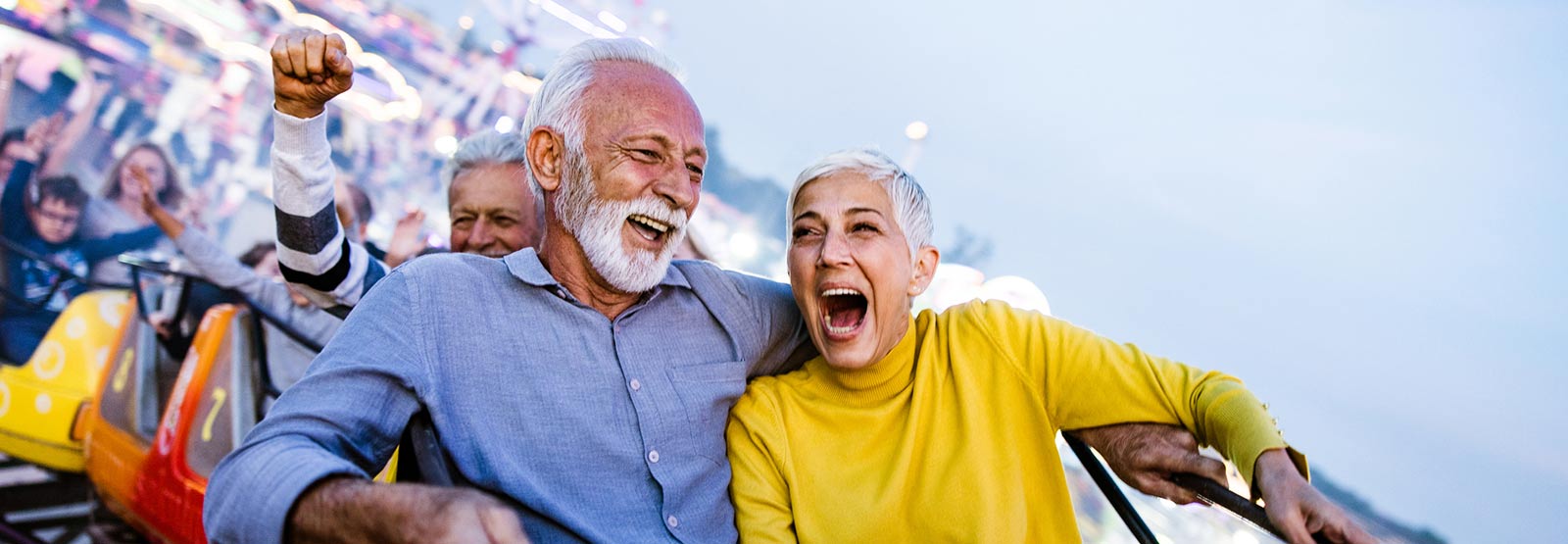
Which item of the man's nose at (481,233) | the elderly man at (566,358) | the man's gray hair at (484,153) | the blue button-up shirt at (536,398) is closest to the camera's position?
the elderly man at (566,358)

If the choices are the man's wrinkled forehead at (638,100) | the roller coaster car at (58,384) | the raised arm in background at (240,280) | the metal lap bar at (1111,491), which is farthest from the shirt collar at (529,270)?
the roller coaster car at (58,384)

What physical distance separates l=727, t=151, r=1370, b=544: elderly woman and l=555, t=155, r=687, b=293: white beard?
13.9 inches

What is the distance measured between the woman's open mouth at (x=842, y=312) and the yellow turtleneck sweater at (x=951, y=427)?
0.41 feet

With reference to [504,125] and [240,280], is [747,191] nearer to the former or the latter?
[504,125]

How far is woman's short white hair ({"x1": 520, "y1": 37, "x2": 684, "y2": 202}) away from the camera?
195 centimetres

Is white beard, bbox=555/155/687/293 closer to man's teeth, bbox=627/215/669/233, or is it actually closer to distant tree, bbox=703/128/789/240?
man's teeth, bbox=627/215/669/233

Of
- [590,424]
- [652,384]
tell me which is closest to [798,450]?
[652,384]

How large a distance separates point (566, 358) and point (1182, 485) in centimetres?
143

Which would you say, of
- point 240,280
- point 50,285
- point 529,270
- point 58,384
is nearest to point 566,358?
point 529,270

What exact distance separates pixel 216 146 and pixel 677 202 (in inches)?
275

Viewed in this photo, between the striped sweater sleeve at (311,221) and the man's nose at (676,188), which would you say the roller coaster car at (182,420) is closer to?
the striped sweater sleeve at (311,221)

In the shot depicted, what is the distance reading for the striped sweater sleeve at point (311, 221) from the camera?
2010 millimetres

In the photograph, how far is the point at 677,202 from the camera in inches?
76.0

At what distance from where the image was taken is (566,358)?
1.75 metres
